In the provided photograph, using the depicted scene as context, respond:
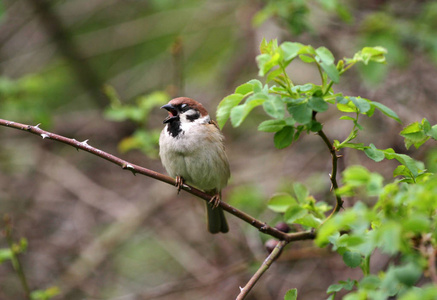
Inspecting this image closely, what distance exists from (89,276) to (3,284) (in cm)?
70

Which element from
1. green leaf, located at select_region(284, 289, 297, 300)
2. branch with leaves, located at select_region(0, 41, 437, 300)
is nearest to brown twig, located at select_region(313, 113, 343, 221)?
branch with leaves, located at select_region(0, 41, 437, 300)

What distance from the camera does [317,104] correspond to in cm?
151

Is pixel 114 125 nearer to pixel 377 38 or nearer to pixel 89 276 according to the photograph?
pixel 89 276

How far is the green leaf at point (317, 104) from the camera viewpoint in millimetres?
1500

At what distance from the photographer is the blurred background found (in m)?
3.68

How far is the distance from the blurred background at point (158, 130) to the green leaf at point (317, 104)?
1.71m

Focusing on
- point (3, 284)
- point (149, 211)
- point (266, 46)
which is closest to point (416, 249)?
point (266, 46)

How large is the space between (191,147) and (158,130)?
1387mm

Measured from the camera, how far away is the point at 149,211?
14.4 ft

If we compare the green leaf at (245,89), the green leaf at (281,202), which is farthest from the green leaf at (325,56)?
→ the green leaf at (281,202)

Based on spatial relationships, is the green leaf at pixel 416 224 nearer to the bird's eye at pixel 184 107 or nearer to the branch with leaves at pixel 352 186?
the branch with leaves at pixel 352 186

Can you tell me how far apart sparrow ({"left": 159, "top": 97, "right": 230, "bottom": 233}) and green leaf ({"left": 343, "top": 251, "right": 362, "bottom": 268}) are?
1256 millimetres

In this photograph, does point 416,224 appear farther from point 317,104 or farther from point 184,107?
point 184,107

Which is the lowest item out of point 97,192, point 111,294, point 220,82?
point 111,294
